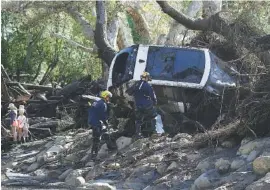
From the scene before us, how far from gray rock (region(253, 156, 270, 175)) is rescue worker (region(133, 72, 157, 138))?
4233mm

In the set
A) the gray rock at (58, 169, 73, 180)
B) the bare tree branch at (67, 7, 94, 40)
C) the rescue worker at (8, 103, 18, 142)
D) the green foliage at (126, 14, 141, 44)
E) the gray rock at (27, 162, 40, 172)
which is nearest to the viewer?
the gray rock at (58, 169, 73, 180)

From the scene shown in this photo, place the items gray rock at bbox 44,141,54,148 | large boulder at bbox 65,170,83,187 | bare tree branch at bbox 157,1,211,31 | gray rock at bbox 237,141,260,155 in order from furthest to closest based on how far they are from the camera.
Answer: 1. bare tree branch at bbox 157,1,211,31
2. gray rock at bbox 44,141,54,148
3. large boulder at bbox 65,170,83,187
4. gray rock at bbox 237,141,260,155

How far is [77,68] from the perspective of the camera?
34438 mm

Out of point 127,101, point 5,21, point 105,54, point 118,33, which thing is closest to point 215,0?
point 105,54

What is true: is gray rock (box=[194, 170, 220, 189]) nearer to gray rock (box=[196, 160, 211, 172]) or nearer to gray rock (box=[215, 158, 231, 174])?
gray rock (box=[215, 158, 231, 174])

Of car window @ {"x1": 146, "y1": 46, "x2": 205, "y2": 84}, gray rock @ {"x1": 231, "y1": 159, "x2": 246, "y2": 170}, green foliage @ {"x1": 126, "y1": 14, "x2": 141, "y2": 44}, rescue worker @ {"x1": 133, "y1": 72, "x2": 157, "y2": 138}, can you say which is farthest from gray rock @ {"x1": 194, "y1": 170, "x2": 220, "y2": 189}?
green foliage @ {"x1": 126, "y1": 14, "x2": 141, "y2": 44}

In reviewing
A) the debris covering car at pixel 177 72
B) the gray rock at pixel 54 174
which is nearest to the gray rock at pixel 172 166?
the gray rock at pixel 54 174

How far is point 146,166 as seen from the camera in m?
9.73

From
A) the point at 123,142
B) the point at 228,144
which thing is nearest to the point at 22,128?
the point at 123,142

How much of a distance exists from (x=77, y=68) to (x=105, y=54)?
1720cm

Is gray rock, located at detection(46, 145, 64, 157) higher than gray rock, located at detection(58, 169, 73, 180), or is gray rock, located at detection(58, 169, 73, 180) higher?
gray rock, located at detection(58, 169, 73, 180)

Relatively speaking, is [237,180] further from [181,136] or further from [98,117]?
[98,117]

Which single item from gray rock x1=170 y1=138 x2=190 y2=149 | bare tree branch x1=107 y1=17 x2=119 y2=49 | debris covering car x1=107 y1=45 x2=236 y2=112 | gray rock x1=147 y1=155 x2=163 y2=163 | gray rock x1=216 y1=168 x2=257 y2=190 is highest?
bare tree branch x1=107 y1=17 x2=119 y2=49

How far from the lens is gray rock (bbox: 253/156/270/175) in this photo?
724cm
